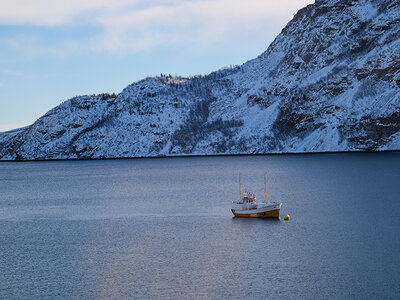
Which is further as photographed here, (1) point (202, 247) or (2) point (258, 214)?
(2) point (258, 214)

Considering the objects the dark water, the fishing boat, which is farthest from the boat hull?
the dark water

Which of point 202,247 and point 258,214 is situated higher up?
point 258,214

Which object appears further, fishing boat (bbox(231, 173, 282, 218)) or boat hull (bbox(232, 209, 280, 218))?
boat hull (bbox(232, 209, 280, 218))

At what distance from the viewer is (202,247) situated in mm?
73188

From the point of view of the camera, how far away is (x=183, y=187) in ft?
518

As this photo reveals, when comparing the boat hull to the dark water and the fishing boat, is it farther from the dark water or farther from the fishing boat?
the dark water

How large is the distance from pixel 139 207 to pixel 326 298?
7134 cm

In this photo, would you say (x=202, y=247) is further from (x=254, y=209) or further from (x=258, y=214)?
(x=254, y=209)

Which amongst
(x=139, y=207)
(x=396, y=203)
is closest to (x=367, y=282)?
(x=396, y=203)

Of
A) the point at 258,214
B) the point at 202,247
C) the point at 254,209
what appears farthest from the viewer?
the point at 254,209

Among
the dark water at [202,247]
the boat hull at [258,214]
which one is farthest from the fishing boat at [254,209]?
the dark water at [202,247]

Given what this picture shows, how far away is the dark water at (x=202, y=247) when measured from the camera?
55.3 m

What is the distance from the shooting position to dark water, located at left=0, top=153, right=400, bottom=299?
55.3 m

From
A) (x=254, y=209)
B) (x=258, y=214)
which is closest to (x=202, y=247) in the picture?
(x=258, y=214)
